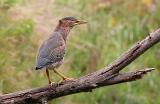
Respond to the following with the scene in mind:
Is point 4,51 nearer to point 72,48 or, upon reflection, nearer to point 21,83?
point 21,83

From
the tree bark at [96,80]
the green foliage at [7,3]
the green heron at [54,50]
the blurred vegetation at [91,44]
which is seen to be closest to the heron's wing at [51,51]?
the green heron at [54,50]

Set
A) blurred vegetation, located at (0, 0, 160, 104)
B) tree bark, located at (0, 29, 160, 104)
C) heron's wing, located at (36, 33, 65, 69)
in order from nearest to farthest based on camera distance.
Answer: tree bark, located at (0, 29, 160, 104)
heron's wing, located at (36, 33, 65, 69)
blurred vegetation, located at (0, 0, 160, 104)

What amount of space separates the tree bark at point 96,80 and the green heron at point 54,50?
12cm

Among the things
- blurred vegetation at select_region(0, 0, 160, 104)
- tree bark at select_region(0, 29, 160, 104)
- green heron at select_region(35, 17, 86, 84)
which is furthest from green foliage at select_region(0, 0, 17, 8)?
tree bark at select_region(0, 29, 160, 104)

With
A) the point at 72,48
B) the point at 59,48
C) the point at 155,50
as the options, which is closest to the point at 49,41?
the point at 59,48

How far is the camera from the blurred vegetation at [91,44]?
7.92m

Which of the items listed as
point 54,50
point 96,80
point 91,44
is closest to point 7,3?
point 91,44

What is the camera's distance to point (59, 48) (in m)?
5.77

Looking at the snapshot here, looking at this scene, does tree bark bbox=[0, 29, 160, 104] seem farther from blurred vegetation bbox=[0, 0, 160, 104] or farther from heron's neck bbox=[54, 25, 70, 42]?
blurred vegetation bbox=[0, 0, 160, 104]

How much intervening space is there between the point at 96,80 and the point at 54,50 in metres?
0.46

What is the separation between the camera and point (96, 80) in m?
5.44

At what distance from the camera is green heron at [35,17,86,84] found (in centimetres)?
554

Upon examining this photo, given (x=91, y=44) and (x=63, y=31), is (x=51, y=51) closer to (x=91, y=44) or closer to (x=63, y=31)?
(x=63, y=31)

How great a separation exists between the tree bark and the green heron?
118 millimetres
